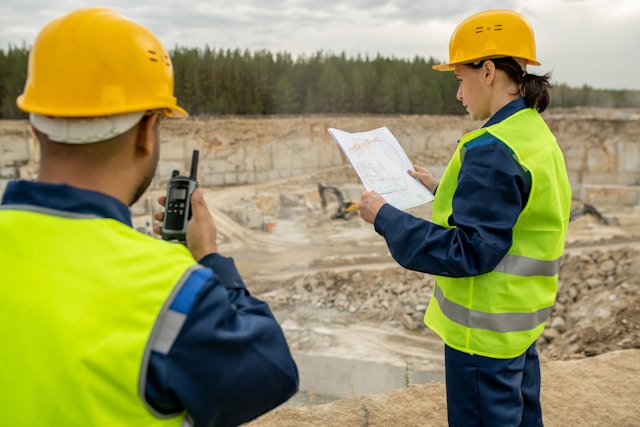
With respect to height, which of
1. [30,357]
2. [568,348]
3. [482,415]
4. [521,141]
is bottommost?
[568,348]

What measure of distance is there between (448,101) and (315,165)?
18.4 m

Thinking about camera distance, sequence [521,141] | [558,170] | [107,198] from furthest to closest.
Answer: [558,170] → [521,141] → [107,198]

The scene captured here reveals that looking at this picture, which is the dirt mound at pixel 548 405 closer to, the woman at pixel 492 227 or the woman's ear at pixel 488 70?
the woman at pixel 492 227

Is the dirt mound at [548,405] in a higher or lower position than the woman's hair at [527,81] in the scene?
lower

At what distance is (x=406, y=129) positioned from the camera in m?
36.6

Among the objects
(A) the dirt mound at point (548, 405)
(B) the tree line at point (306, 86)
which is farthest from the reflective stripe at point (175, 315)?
(B) the tree line at point (306, 86)

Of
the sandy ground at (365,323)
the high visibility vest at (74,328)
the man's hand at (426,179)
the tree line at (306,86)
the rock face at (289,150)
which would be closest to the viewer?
the high visibility vest at (74,328)

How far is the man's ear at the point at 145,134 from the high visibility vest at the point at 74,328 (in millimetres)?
288

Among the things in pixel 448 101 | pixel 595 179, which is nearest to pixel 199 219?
pixel 595 179

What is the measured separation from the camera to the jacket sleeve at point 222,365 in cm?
102

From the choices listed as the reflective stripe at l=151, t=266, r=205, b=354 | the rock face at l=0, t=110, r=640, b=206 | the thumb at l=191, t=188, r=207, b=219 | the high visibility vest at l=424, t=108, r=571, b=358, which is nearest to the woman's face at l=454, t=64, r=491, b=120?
the high visibility vest at l=424, t=108, r=571, b=358

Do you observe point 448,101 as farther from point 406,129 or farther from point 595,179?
point 595,179

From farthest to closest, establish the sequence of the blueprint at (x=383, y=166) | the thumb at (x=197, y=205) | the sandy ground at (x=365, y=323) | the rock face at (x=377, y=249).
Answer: the rock face at (x=377, y=249)
the sandy ground at (x=365, y=323)
the blueprint at (x=383, y=166)
the thumb at (x=197, y=205)

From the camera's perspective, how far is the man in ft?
3.26
